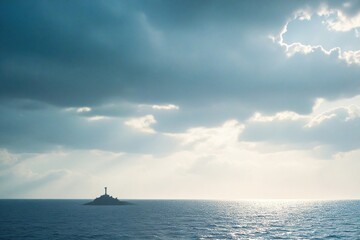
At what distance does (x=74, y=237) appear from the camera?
99000 mm

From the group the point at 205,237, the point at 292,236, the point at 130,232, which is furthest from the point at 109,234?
the point at 292,236

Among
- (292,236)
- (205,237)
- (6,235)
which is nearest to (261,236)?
(292,236)

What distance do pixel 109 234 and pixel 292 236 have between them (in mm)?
52088

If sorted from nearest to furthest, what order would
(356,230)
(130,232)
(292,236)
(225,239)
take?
(225,239) → (292,236) → (130,232) → (356,230)

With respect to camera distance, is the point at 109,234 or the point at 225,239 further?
the point at 109,234

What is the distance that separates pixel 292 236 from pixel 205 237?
2518cm

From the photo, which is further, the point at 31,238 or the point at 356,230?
the point at 356,230

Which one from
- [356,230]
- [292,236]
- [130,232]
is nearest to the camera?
[292,236]

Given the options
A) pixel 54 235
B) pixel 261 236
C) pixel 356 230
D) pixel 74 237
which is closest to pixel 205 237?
pixel 261 236

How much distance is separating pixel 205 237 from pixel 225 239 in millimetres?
5811

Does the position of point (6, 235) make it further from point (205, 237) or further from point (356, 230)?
point (356, 230)

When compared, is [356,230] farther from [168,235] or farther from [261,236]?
[168,235]

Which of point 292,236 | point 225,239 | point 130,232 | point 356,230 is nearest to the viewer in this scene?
point 225,239

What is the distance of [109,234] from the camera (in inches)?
4146
